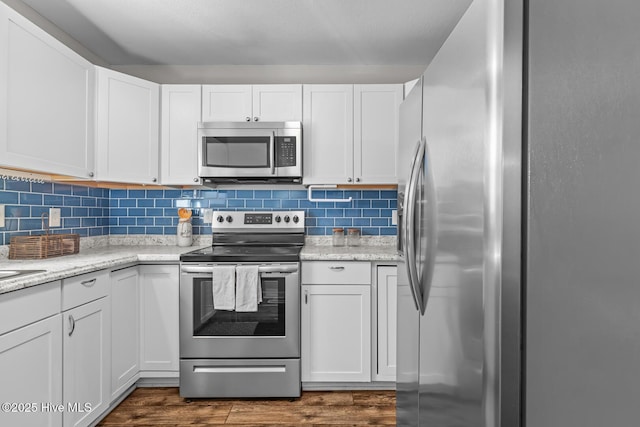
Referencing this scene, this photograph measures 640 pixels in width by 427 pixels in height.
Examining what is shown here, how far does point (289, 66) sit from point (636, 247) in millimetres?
3041

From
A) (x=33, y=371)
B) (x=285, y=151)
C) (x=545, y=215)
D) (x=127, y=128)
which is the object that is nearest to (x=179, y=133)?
(x=127, y=128)

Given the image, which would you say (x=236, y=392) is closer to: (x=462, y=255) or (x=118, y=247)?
(x=118, y=247)

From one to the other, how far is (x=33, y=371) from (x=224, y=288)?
41.3 inches

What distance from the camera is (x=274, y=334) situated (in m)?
A: 2.50

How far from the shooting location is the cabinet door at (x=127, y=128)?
260cm

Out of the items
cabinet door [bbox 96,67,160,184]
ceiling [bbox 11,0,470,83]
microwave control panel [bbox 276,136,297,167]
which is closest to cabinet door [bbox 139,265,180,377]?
cabinet door [bbox 96,67,160,184]

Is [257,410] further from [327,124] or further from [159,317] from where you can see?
[327,124]

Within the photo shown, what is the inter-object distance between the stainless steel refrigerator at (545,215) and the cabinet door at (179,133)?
2.33m

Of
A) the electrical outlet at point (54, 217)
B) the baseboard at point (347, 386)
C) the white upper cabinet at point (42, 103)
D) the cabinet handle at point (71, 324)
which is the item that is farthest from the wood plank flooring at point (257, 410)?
the white upper cabinet at point (42, 103)

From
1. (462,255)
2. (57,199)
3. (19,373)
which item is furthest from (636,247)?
(57,199)

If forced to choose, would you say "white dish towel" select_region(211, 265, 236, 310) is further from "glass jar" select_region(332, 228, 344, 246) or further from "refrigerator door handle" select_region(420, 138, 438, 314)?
"refrigerator door handle" select_region(420, 138, 438, 314)

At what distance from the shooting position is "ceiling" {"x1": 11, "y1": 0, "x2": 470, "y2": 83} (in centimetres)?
230

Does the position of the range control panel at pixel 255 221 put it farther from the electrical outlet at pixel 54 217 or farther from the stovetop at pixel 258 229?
the electrical outlet at pixel 54 217

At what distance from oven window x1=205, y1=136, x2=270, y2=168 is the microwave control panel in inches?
3.1
